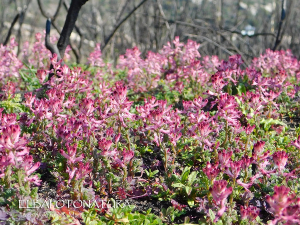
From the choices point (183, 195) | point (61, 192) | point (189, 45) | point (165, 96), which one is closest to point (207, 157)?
point (183, 195)

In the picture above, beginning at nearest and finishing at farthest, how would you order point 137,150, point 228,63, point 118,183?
1. point 118,183
2. point 137,150
3. point 228,63

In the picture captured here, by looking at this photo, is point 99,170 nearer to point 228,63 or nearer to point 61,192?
point 61,192

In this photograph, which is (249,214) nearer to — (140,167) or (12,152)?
(140,167)

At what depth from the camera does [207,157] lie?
3.21 m

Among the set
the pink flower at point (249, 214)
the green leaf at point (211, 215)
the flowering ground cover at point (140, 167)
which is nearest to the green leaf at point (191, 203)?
the flowering ground cover at point (140, 167)

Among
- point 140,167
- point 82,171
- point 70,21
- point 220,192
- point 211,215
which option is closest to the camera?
point 220,192

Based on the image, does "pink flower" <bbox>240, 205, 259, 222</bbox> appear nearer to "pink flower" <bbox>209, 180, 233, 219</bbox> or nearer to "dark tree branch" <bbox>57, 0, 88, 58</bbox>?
"pink flower" <bbox>209, 180, 233, 219</bbox>

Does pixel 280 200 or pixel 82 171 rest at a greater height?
pixel 280 200

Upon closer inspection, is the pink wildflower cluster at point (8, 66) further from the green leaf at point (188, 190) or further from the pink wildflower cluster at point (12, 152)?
the green leaf at point (188, 190)

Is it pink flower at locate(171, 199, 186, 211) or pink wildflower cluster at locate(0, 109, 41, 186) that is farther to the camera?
pink flower at locate(171, 199, 186, 211)

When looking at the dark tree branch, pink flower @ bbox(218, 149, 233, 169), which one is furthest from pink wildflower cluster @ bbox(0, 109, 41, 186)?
the dark tree branch

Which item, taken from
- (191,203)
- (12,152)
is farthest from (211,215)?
(12,152)

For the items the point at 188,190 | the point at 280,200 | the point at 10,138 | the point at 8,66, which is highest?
the point at 8,66

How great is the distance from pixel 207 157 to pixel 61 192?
1.38 metres
